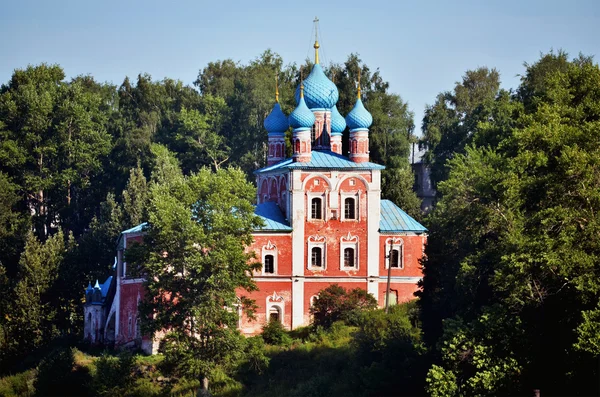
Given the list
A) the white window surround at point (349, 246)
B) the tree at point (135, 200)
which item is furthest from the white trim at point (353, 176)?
the tree at point (135, 200)

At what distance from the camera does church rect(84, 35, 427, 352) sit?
4856 cm

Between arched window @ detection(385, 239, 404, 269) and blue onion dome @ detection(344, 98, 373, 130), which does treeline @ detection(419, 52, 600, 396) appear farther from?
blue onion dome @ detection(344, 98, 373, 130)

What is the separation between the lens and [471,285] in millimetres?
36812

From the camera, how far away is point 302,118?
4962cm

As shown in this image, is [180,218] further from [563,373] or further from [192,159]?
[192,159]

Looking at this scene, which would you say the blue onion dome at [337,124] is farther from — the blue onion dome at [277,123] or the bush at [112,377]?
the bush at [112,377]

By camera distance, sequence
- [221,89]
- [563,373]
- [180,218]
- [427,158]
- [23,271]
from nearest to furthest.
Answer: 1. [563,373]
2. [180,218]
3. [23,271]
4. [427,158]
5. [221,89]

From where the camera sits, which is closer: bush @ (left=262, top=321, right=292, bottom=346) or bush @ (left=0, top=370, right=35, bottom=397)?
bush @ (left=262, top=321, right=292, bottom=346)

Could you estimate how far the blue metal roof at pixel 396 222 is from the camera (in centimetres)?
4947

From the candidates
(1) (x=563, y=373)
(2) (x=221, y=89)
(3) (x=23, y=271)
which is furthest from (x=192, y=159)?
(1) (x=563, y=373)

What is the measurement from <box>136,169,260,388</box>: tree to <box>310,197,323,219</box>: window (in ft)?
18.8

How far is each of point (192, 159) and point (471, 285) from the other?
35.1 m

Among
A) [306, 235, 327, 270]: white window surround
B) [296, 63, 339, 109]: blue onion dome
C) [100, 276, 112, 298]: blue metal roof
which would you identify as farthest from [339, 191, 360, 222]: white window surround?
[100, 276, 112, 298]: blue metal roof

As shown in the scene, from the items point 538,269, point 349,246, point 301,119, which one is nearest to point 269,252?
point 349,246
